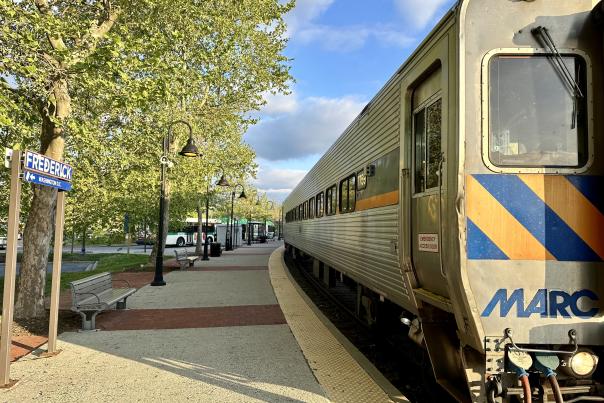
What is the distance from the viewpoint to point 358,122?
7.16m

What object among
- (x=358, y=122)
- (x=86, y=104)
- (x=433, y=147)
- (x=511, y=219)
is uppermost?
(x=86, y=104)

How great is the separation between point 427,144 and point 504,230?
43.3 inches

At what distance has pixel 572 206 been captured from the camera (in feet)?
10.3

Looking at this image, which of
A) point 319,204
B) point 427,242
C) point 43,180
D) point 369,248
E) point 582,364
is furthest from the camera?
point 319,204

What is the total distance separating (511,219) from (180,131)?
1577 cm

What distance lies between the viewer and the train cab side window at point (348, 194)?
24.2 ft

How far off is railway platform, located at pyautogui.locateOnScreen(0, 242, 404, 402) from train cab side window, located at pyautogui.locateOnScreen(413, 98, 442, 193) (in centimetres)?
206

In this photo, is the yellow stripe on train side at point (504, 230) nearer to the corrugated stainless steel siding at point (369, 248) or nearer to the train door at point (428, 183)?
the train door at point (428, 183)

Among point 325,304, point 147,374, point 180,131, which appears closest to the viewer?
point 147,374

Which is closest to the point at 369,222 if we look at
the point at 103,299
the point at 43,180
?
the point at 43,180

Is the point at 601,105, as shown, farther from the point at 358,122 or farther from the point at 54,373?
the point at 54,373

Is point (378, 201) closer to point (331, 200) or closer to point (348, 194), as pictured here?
point (348, 194)

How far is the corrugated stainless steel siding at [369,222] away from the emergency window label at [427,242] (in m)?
0.51

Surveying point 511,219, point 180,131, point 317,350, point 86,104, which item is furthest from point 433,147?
point 180,131
